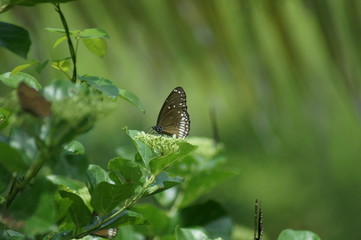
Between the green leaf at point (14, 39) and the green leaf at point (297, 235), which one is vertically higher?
the green leaf at point (14, 39)


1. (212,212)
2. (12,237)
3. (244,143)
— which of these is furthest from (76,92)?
(244,143)

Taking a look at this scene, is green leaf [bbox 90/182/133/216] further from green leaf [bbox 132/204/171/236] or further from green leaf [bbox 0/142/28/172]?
green leaf [bbox 132/204/171/236]

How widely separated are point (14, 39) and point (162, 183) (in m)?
0.18

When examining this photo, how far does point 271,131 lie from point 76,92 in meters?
0.86

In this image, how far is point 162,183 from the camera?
2.11 feet

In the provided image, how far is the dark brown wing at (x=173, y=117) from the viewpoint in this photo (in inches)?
38.4

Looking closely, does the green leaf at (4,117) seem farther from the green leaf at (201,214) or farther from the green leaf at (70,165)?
the green leaf at (201,214)

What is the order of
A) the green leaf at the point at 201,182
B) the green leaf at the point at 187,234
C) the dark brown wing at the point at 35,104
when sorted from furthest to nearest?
the green leaf at the point at 201,182
the green leaf at the point at 187,234
the dark brown wing at the point at 35,104

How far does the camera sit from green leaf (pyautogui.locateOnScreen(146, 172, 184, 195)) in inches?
25.4

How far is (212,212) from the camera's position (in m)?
0.98

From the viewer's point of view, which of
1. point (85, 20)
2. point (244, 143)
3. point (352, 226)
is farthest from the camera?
point (352, 226)

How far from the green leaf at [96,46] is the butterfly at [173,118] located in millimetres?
240

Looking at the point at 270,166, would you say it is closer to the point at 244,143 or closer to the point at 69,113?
the point at 244,143

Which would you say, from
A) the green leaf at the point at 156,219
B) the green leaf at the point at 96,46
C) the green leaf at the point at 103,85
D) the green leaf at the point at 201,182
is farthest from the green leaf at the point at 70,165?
the green leaf at the point at 201,182
